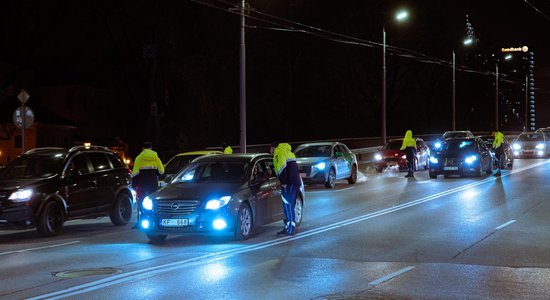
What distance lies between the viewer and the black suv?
1312 cm

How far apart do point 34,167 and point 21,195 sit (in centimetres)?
127

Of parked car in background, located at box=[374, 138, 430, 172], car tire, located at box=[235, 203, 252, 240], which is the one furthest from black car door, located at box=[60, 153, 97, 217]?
parked car in background, located at box=[374, 138, 430, 172]

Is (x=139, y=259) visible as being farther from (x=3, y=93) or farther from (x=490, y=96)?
(x=490, y=96)

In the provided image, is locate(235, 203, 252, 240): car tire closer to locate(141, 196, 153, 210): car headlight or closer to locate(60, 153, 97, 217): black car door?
locate(141, 196, 153, 210): car headlight

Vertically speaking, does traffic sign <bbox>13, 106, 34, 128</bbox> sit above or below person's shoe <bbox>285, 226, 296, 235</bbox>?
above

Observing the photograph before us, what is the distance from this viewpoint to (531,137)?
41750 mm

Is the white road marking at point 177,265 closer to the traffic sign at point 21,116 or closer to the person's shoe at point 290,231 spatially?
the person's shoe at point 290,231

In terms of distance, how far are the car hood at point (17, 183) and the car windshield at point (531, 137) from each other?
33775 millimetres

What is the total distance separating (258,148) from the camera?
114 feet

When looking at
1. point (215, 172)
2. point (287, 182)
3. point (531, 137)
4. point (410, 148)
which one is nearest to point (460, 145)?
point (410, 148)

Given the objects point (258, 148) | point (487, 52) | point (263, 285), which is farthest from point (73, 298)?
point (487, 52)

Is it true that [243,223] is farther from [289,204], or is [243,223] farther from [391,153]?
[391,153]

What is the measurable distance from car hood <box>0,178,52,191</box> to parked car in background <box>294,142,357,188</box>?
439 inches

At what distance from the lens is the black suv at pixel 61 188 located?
13.1 m
